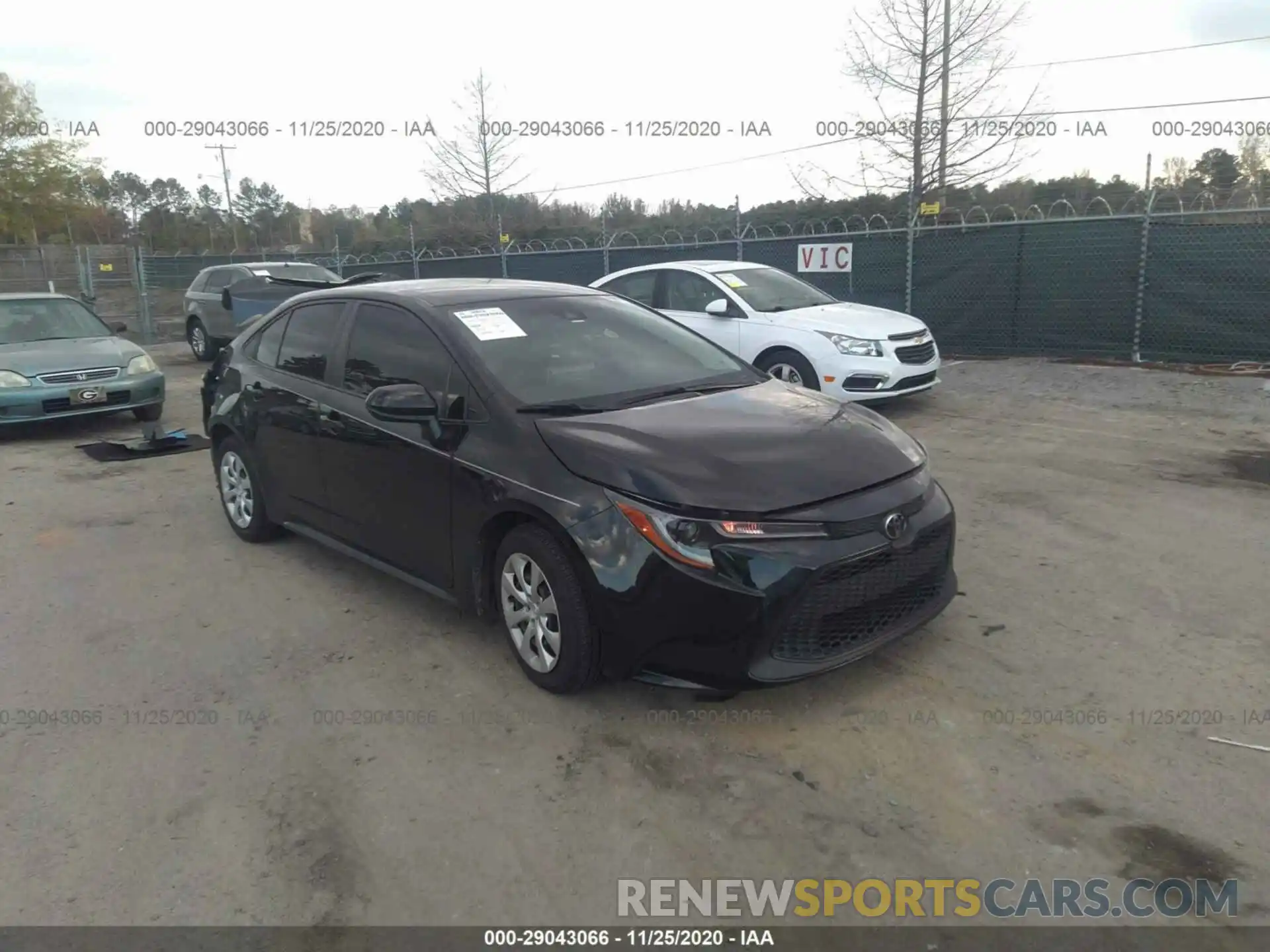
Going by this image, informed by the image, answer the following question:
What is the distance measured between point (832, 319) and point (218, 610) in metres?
6.21

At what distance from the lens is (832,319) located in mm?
8938

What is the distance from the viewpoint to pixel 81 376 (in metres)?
9.12

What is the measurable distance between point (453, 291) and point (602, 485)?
5.90 ft

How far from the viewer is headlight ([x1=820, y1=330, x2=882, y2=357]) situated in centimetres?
862

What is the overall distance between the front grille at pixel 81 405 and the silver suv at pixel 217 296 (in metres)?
5.97

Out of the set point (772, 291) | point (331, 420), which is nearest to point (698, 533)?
point (331, 420)

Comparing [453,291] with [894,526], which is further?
[453,291]

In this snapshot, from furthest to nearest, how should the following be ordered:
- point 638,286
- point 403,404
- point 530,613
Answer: point 638,286 → point 403,404 → point 530,613

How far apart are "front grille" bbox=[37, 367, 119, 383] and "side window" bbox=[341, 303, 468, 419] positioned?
5.86 metres

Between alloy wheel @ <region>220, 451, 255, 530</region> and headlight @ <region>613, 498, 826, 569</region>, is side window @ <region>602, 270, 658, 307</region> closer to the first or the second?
alloy wheel @ <region>220, 451, 255, 530</region>

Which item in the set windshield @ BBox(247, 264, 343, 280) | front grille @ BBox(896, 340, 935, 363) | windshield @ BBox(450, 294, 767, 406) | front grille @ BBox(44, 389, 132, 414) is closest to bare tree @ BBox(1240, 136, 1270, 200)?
front grille @ BBox(896, 340, 935, 363)

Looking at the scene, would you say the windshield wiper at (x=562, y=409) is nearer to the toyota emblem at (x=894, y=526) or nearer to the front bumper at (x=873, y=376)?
the toyota emblem at (x=894, y=526)

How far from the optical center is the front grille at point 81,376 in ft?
29.3

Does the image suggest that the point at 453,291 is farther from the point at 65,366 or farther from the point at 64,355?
the point at 64,355
